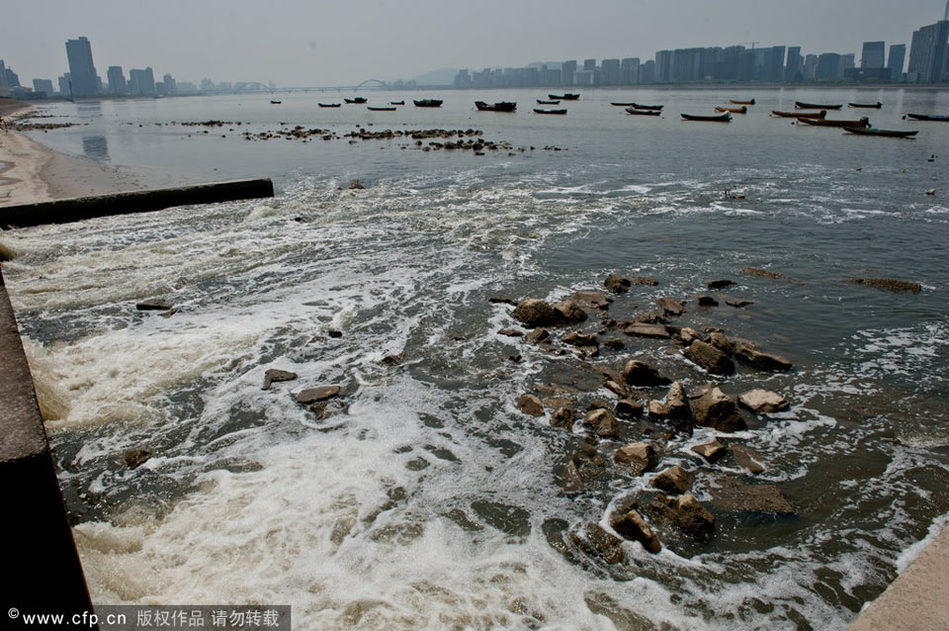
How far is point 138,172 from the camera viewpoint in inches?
1216

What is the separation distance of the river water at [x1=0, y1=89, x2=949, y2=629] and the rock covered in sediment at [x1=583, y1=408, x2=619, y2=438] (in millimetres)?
189

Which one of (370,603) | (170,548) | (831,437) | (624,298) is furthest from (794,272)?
(170,548)

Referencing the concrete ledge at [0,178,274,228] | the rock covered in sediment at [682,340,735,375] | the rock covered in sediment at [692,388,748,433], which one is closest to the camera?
the rock covered in sediment at [692,388,748,433]

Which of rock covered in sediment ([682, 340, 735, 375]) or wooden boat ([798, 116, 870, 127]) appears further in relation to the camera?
wooden boat ([798, 116, 870, 127])

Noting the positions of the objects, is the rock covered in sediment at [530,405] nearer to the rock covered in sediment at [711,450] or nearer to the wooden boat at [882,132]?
the rock covered in sediment at [711,450]

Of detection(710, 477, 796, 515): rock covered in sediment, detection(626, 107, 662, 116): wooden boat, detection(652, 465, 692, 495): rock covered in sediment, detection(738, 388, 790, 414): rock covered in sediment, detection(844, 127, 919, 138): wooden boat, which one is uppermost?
detection(626, 107, 662, 116): wooden boat

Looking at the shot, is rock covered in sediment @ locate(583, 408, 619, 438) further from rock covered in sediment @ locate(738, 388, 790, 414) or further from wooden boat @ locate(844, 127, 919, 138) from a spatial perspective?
wooden boat @ locate(844, 127, 919, 138)

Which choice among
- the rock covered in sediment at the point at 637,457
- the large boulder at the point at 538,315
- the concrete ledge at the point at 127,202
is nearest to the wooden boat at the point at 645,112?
the concrete ledge at the point at 127,202

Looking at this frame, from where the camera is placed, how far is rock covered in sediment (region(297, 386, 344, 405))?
25.8ft

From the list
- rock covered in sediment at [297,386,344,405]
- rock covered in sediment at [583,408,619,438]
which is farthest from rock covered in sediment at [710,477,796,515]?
rock covered in sediment at [297,386,344,405]

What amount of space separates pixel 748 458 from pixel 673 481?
1.23m

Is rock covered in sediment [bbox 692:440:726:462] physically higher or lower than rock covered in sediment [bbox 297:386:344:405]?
lower

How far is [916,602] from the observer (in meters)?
3.82

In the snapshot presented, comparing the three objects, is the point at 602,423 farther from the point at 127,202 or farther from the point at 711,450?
the point at 127,202
